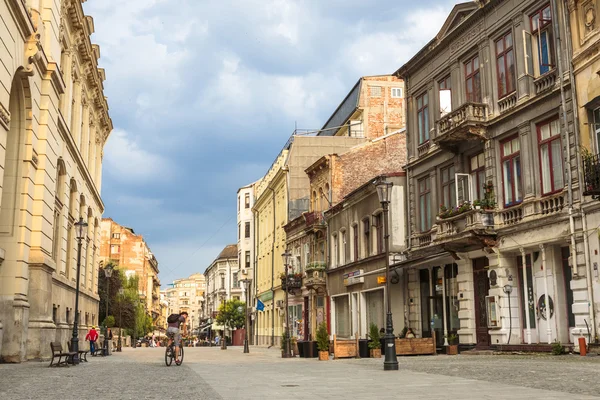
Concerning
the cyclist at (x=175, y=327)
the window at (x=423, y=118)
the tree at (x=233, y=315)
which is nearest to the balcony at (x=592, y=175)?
the window at (x=423, y=118)

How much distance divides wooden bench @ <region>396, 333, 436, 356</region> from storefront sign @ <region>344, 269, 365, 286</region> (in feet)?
33.8

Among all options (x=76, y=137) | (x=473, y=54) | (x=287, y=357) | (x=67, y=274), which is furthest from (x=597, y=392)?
(x=76, y=137)

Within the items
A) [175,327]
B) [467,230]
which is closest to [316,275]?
[467,230]

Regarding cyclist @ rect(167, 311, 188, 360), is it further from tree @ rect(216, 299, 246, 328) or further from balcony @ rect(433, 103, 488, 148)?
tree @ rect(216, 299, 246, 328)

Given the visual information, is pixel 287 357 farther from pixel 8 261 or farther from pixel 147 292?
pixel 147 292

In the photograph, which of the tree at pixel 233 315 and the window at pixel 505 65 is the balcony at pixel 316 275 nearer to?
the window at pixel 505 65

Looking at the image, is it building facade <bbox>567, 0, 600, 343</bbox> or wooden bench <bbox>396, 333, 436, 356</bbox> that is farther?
wooden bench <bbox>396, 333, 436, 356</bbox>

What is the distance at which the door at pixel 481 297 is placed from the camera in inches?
966

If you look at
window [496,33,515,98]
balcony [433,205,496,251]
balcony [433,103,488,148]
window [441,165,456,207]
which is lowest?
balcony [433,205,496,251]

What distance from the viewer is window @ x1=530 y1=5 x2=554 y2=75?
856 inches

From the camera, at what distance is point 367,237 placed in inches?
1406

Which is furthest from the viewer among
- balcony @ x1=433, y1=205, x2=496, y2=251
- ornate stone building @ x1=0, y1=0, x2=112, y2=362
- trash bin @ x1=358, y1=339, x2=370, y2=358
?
trash bin @ x1=358, y1=339, x2=370, y2=358

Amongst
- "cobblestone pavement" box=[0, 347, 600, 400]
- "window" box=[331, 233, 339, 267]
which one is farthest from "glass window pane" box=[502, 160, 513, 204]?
"window" box=[331, 233, 339, 267]

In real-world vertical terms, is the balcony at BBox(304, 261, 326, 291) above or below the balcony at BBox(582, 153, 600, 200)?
below
